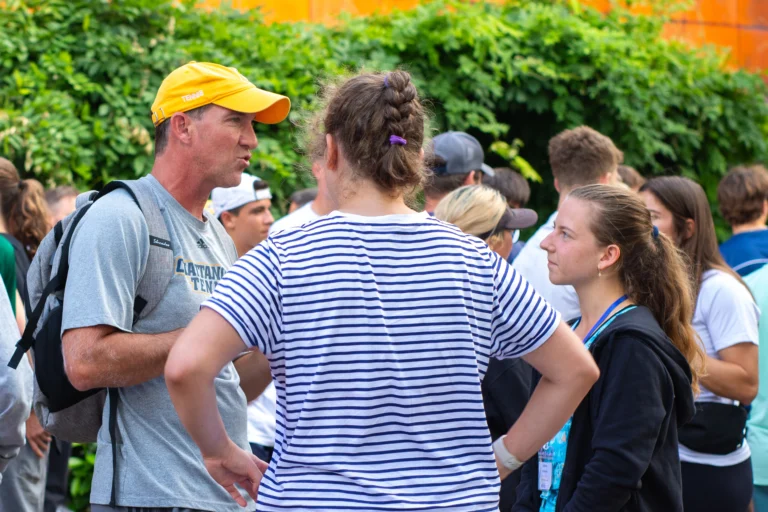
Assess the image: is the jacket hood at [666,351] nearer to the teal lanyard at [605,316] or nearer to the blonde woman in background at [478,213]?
the teal lanyard at [605,316]

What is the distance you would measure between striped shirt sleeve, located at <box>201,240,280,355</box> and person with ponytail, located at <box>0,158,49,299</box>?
3204 mm

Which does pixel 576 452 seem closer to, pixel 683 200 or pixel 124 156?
pixel 683 200

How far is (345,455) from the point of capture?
2020 millimetres

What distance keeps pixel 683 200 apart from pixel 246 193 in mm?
2480

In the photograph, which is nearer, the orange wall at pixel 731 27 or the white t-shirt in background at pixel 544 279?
the white t-shirt in background at pixel 544 279

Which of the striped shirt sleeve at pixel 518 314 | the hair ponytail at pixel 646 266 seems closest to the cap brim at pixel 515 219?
the hair ponytail at pixel 646 266

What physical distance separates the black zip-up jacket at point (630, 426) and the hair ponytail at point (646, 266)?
0.64ft

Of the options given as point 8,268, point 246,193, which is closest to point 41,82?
point 246,193

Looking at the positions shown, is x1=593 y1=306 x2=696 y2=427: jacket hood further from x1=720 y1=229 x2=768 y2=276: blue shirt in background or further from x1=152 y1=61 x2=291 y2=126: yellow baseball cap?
x1=720 y1=229 x2=768 y2=276: blue shirt in background

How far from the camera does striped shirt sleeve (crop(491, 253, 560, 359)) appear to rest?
2.19 metres

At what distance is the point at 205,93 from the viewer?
2.88 metres

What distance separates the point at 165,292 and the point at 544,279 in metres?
2.34

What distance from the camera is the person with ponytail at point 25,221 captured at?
15.9 feet

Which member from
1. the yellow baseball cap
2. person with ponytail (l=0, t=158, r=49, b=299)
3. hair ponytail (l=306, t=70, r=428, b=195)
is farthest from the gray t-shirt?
person with ponytail (l=0, t=158, r=49, b=299)
